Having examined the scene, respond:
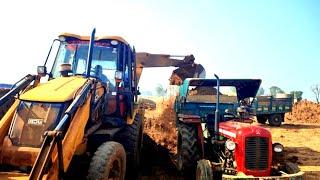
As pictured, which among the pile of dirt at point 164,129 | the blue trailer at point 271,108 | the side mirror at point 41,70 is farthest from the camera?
the blue trailer at point 271,108

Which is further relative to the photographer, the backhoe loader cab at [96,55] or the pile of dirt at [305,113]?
the pile of dirt at [305,113]

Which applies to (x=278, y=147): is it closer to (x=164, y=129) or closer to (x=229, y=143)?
(x=229, y=143)

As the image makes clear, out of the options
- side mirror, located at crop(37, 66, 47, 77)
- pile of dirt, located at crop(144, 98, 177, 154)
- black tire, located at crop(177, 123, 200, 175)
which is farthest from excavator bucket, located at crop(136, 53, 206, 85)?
side mirror, located at crop(37, 66, 47, 77)

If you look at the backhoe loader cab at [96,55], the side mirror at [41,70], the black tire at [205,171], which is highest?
the backhoe loader cab at [96,55]

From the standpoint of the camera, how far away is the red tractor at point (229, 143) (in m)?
5.35

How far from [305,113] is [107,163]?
86.4ft

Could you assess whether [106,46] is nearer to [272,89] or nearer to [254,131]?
[254,131]

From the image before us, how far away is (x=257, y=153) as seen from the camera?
5.40 m

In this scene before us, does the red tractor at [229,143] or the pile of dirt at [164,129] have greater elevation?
the red tractor at [229,143]

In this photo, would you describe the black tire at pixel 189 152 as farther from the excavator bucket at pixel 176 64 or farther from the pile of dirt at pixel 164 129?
the excavator bucket at pixel 176 64

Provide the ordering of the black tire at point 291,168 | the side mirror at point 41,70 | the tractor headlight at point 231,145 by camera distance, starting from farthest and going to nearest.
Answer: the side mirror at point 41,70
the tractor headlight at point 231,145
the black tire at point 291,168

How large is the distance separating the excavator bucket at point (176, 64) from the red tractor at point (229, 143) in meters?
2.81

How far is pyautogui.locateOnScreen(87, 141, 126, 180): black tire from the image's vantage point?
162 inches

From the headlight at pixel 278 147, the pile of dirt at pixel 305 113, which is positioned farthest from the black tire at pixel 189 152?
the pile of dirt at pixel 305 113
